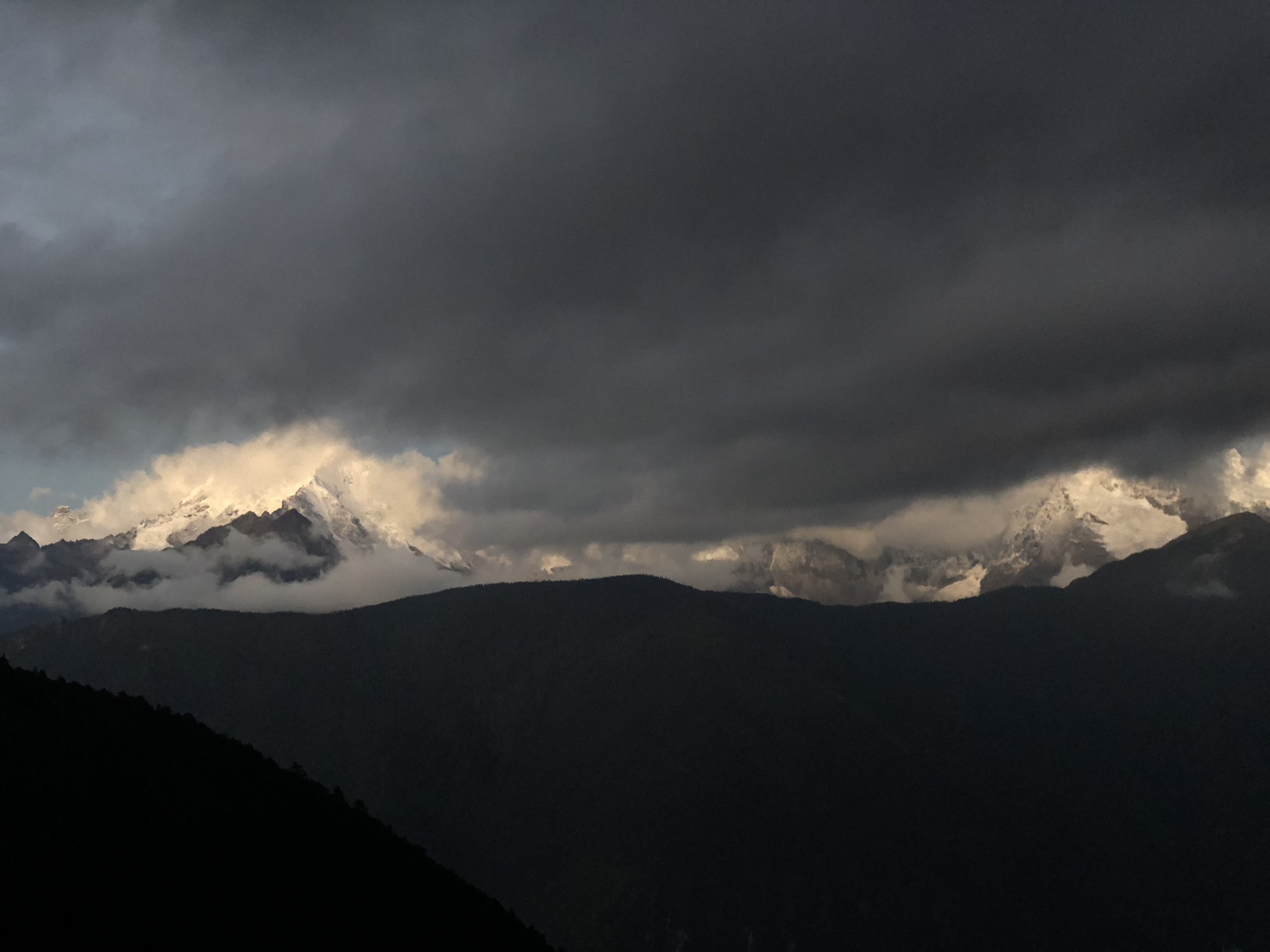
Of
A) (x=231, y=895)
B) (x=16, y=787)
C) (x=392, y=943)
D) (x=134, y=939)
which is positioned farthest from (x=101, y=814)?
(x=392, y=943)

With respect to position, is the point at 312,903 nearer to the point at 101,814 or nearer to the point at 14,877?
the point at 101,814

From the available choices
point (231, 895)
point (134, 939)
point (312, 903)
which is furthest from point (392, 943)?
point (134, 939)

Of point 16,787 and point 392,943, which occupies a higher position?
point 16,787

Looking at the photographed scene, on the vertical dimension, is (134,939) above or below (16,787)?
below

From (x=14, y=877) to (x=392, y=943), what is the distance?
2410 inches

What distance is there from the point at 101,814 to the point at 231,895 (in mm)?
27087

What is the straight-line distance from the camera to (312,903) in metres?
200

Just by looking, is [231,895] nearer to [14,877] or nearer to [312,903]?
[312,903]

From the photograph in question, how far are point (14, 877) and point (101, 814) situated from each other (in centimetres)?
3392

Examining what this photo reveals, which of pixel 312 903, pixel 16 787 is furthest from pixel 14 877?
pixel 312 903

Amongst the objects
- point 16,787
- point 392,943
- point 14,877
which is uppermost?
point 16,787

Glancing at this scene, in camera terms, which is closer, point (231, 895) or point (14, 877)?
point (14, 877)

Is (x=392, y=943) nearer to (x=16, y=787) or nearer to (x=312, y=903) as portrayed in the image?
(x=312, y=903)

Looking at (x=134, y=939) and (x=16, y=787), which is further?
(x=16, y=787)
